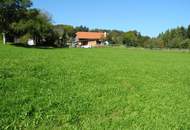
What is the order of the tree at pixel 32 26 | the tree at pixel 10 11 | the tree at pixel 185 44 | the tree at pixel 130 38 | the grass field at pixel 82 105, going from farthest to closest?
the tree at pixel 130 38 < the tree at pixel 185 44 < the tree at pixel 32 26 < the tree at pixel 10 11 < the grass field at pixel 82 105

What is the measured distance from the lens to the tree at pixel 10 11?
6456 centimetres

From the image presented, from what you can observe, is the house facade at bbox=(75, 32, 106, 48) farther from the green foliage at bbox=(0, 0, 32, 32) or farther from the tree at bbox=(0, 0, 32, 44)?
the tree at bbox=(0, 0, 32, 44)

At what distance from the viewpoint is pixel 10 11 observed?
2606 inches

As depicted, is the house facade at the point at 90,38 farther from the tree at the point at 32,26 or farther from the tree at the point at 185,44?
the tree at the point at 32,26

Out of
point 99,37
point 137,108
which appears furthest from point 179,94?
point 99,37

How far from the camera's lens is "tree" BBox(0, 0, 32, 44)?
64.6m

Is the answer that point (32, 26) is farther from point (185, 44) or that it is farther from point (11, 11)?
point (185, 44)

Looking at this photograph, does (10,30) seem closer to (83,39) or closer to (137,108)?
(137,108)

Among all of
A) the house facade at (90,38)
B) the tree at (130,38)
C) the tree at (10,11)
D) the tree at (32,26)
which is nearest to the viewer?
the tree at (10,11)

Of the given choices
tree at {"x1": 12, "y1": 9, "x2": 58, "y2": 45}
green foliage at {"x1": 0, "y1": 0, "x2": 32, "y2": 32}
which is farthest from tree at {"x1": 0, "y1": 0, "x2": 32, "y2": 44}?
tree at {"x1": 12, "y1": 9, "x2": 58, "y2": 45}

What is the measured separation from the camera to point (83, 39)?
14400cm


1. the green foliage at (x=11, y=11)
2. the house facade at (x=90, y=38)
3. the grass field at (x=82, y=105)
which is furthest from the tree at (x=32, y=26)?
the house facade at (x=90, y=38)

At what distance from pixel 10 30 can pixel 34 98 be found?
63556 millimetres

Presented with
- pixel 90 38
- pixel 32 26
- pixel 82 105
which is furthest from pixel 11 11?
pixel 90 38
